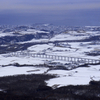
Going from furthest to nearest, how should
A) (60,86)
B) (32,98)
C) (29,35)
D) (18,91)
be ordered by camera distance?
(29,35) → (60,86) → (18,91) → (32,98)

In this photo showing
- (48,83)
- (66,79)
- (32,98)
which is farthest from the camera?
(66,79)

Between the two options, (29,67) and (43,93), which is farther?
(29,67)

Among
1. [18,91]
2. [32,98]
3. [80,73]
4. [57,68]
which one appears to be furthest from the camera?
[57,68]

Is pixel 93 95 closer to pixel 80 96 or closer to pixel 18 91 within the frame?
pixel 80 96

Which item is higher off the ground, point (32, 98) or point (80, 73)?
point (32, 98)

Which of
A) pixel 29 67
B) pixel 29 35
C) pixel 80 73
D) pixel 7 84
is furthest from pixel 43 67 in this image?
pixel 29 35

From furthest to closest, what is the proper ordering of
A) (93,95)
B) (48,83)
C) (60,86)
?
(48,83) < (60,86) < (93,95)

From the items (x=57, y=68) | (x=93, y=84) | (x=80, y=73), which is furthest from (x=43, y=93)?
(x=57, y=68)

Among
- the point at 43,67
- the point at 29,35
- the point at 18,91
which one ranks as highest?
the point at 18,91

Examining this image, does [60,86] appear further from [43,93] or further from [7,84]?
[7,84]
